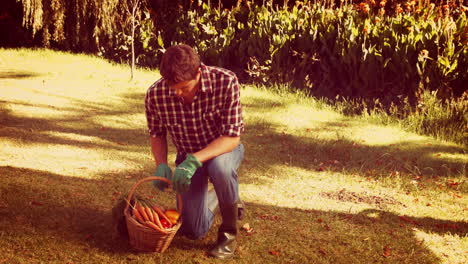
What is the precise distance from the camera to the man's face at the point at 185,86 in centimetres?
311

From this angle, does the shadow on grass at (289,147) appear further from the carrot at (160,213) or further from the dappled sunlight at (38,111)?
the carrot at (160,213)

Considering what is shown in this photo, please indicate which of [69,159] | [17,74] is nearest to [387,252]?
[69,159]

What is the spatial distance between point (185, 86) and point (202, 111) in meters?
0.32

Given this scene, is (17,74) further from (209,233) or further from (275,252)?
(275,252)

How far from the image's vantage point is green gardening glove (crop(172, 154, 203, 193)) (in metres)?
3.17

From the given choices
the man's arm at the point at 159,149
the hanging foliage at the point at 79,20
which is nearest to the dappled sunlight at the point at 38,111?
the hanging foliage at the point at 79,20

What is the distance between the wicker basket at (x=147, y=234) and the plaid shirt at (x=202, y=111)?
404mm

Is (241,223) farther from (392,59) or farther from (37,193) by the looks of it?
(392,59)

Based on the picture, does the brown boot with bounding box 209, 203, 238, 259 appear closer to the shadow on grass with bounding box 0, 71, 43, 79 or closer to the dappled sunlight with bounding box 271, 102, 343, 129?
the dappled sunlight with bounding box 271, 102, 343, 129

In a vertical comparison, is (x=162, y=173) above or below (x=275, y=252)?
above

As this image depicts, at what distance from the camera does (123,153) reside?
5.88m

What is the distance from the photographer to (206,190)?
3.69 m

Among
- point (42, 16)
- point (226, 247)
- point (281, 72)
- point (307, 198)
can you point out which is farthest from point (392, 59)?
point (42, 16)

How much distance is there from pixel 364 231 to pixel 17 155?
3678mm
